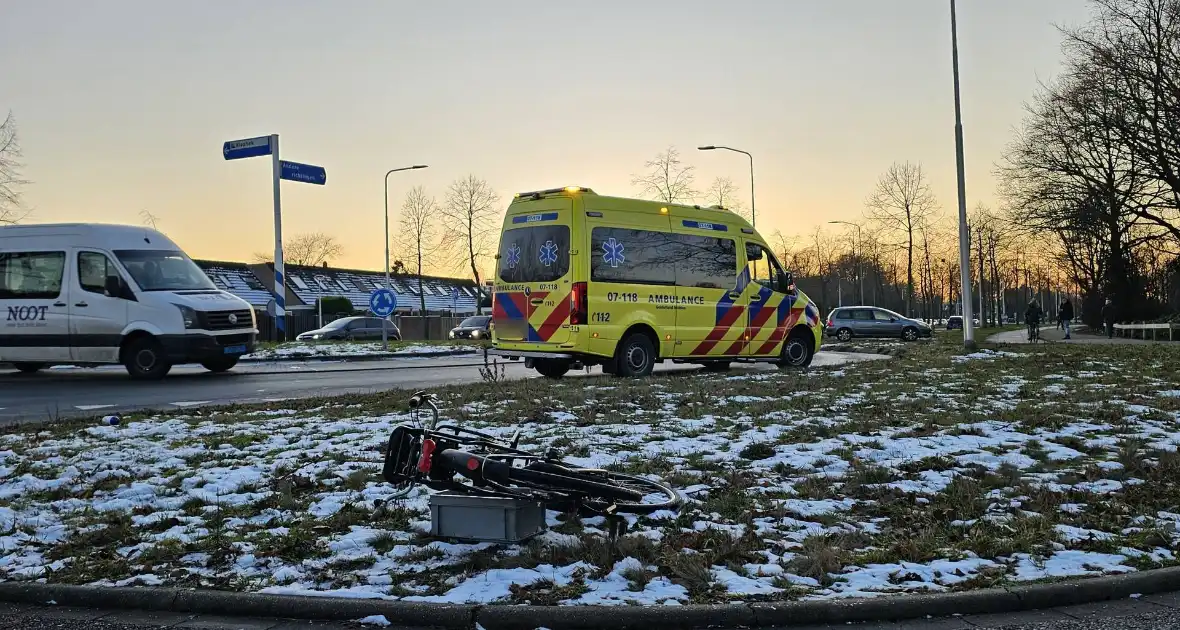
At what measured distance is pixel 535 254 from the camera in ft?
49.0

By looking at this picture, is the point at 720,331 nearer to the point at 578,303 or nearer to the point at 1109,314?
the point at 578,303

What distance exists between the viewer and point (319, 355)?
79.4 ft

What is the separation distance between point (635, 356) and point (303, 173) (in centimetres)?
1463

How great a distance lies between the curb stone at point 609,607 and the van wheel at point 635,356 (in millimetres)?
10893

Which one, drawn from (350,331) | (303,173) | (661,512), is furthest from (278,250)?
(661,512)

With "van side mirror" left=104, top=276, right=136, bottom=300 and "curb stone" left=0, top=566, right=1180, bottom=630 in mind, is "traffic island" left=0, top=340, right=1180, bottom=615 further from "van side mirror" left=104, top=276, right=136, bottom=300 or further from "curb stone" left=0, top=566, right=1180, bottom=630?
"van side mirror" left=104, top=276, right=136, bottom=300

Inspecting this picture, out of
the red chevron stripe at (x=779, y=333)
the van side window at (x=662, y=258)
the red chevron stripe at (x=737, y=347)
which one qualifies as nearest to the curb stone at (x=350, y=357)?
the red chevron stripe at (x=737, y=347)

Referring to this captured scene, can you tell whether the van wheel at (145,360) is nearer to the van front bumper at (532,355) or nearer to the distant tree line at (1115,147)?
the van front bumper at (532,355)

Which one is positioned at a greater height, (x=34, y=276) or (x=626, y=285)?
(x=34, y=276)

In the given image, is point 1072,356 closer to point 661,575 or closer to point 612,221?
point 612,221

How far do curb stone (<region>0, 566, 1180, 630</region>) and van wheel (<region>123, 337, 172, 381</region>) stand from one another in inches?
511

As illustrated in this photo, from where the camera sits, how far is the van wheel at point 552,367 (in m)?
15.9

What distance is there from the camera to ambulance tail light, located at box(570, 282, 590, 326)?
14.5 m

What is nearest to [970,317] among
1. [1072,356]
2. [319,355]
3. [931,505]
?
[1072,356]
